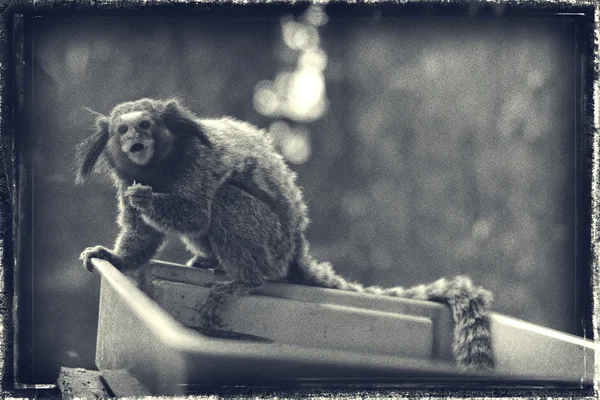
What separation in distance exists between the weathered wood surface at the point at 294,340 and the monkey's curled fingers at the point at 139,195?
0.26 metres

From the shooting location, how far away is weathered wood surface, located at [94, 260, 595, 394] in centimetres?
166

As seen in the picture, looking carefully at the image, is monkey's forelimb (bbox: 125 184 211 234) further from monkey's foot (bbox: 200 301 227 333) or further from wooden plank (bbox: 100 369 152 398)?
wooden plank (bbox: 100 369 152 398)

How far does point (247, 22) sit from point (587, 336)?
172 cm

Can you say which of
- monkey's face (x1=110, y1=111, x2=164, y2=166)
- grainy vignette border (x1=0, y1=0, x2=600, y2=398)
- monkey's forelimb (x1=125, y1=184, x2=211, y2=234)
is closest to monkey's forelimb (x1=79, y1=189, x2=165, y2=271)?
monkey's forelimb (x1=125, y1=184, x2=211, y2=234)

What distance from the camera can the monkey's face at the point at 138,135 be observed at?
112 inches

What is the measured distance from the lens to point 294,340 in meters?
2.53

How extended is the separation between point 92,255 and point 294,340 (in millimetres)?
1040

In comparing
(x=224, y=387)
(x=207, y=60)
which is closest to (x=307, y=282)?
(x=224, y=387)

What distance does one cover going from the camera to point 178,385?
164 cm

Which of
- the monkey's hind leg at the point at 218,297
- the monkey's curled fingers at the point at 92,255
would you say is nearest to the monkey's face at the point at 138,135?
the monkey's curled fingers at the point at 92,255

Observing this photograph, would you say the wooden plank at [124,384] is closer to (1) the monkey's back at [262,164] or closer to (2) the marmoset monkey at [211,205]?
(2) the marmoset monkey at [211,205]

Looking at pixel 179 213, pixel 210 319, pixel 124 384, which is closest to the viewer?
pixel 124 384

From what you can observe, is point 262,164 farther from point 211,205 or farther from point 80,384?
point 80,384

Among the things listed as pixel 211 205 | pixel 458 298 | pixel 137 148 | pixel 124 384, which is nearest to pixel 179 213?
pixel 211 205
